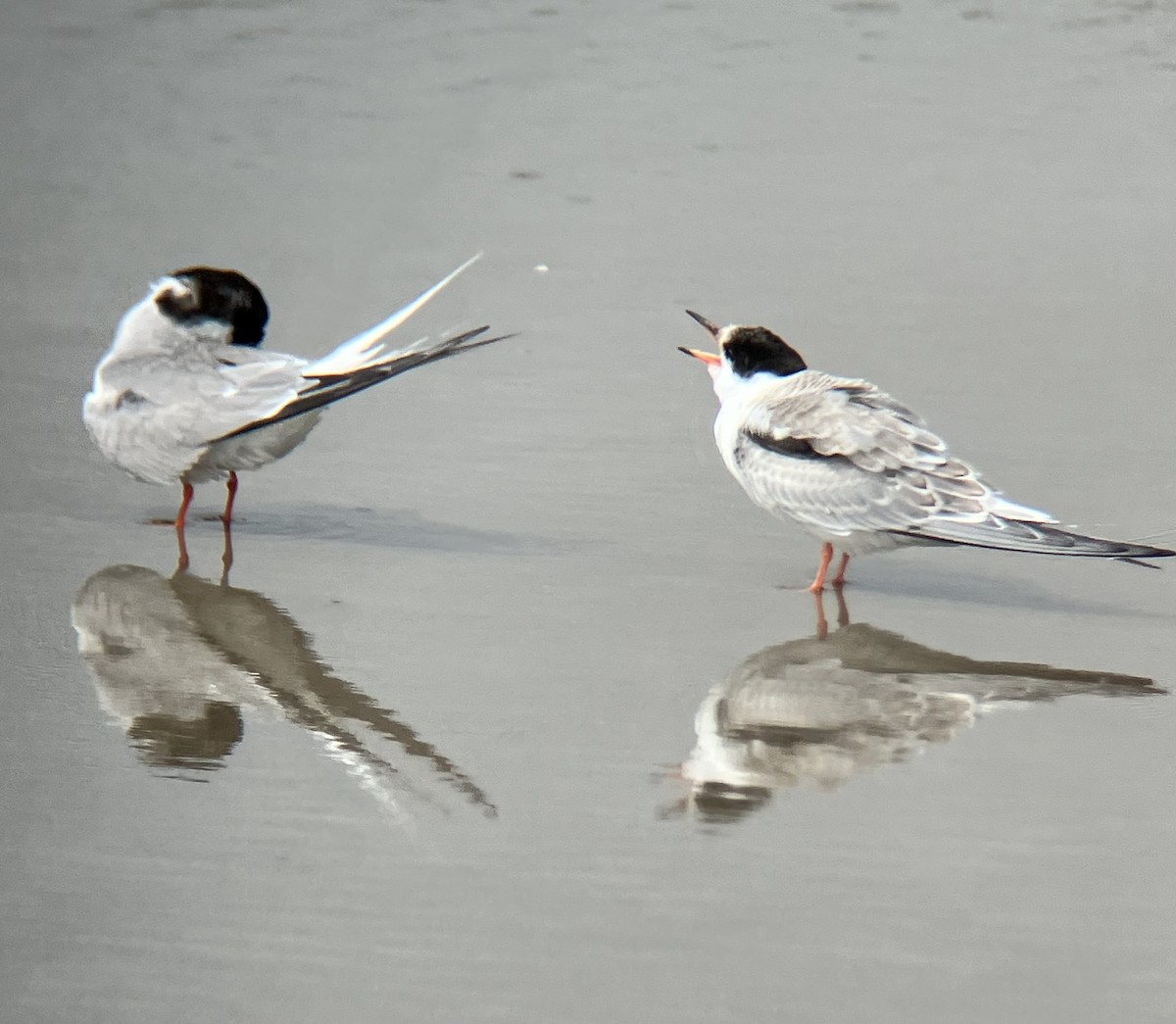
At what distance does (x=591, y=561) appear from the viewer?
14.9 feet

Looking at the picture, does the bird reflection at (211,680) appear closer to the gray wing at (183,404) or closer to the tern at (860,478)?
the gray wing at (183,404)

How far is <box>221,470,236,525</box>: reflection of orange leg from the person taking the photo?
4844mm

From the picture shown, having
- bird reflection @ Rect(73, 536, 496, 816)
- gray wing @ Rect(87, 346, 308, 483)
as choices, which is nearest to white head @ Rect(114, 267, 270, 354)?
gray wing @ Rect(87, 346, 308, 483)

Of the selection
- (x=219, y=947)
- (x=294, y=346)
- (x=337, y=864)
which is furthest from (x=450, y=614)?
(x=294, y=346)

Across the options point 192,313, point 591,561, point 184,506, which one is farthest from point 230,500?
point 591,561

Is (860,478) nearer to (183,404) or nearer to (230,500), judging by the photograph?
(230,500)

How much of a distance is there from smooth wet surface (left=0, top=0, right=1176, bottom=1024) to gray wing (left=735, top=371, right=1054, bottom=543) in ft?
0.64

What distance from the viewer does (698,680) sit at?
3762 mm

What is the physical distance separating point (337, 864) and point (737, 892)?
60cm

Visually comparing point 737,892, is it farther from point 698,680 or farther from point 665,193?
point 665,193

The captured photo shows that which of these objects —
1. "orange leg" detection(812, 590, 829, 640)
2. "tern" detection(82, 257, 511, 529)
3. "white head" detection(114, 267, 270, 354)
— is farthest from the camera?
"white head" detection(114, 267, 270, 354)

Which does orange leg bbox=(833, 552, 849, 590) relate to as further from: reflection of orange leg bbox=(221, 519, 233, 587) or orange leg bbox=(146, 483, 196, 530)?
orange leg bbox=(146, 483, 196, 530)

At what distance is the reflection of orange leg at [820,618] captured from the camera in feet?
13.5

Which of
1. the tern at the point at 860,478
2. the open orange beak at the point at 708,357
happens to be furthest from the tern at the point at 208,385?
the tern at the point at 860,478
